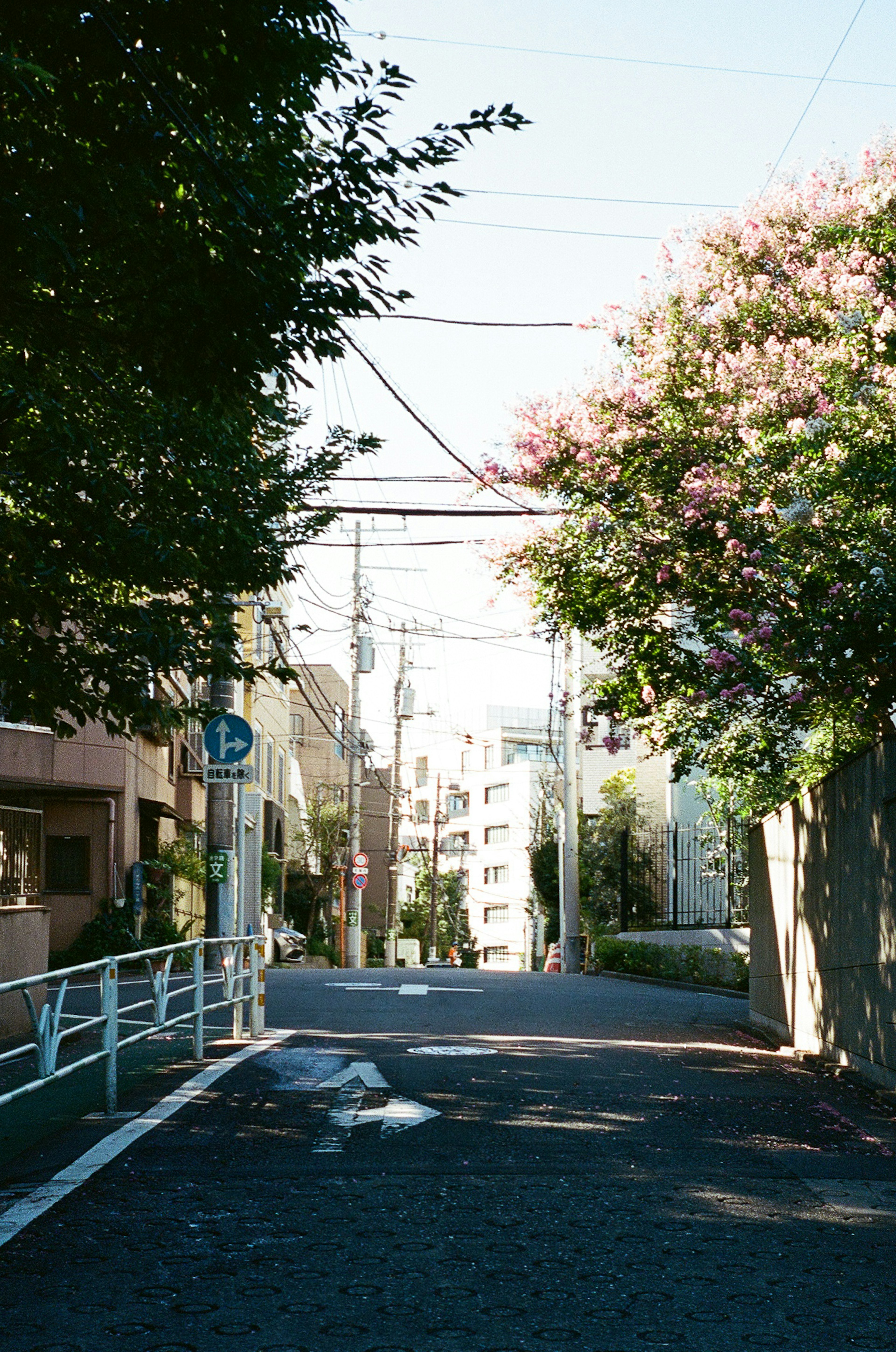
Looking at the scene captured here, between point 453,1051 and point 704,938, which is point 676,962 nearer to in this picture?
point 704,938

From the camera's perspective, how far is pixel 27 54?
19.6ft

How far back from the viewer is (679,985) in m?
24.3

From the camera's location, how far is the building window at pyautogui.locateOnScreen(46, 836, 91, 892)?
2803cm

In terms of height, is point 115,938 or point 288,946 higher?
point 115,938

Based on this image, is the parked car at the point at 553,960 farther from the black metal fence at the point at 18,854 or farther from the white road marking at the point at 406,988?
the black metal fence at the point at 18,854

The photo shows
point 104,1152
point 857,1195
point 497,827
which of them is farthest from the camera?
point 497,827

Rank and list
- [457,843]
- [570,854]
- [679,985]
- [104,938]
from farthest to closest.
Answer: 1. [457,843]
2. [570,854]
3. [104,938]
4. [679,985]

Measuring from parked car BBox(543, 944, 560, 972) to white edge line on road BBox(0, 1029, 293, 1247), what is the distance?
88.7ft

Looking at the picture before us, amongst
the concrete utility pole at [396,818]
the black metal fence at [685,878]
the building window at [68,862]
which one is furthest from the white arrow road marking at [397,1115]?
the concrete utility pole at [396,818]

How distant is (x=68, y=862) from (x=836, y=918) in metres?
20.0

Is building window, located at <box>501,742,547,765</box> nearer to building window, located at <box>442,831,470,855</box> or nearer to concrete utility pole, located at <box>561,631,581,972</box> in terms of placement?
building window, located at <box>442,831,470,855</box>

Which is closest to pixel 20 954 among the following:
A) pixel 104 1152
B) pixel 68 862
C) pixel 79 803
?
pixel 104 1152

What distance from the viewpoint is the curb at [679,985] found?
71.4ft

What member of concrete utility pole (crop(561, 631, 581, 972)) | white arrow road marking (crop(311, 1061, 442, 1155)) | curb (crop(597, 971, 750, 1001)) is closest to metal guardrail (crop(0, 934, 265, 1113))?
white arrow road marking (crop(311, 1061, 442, 1155))
